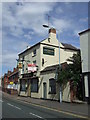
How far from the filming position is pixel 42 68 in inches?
1057

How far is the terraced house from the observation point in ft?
76.1

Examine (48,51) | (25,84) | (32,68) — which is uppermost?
(48,51)

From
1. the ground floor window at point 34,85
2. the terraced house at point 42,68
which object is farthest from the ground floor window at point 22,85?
the ground floor window at point 34,85

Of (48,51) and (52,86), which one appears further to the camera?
(48,51)

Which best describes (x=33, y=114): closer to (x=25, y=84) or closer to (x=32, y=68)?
(x=32, y=68)

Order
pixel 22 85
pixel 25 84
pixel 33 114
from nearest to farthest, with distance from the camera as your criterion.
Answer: pixel 33 114 < pixel 25 84 < pixel 22 85

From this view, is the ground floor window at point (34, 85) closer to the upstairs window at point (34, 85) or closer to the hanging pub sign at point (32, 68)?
the upstairs window at point (34, 85)

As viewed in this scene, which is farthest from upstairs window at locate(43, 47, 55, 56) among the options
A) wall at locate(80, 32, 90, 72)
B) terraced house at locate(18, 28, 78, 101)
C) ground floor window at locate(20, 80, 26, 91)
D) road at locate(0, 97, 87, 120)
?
road at locate(0, 97, 87, 120)

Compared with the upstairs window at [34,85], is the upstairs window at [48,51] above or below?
above

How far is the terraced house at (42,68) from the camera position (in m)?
23.2

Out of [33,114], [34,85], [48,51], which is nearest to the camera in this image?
[33,114]

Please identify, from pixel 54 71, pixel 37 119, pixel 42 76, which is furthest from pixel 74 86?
pixel 37 119

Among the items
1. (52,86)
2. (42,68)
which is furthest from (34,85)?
(52,86)

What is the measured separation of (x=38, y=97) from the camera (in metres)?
25.9
